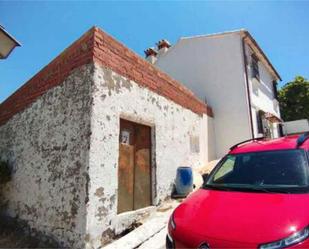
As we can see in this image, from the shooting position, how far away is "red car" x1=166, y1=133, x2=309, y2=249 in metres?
2.09

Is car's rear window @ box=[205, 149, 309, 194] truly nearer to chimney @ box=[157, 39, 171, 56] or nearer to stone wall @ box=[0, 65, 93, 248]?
stone wall @ box=[0, 65, 93, 248]

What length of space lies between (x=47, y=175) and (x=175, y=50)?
1024cm

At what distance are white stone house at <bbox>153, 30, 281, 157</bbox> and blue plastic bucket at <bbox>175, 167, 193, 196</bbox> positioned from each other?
466 centimetres

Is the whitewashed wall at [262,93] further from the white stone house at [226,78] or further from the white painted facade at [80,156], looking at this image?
the white painted facade at [80,156]

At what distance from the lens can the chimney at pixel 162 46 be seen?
14.6m

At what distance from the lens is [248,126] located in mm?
10812

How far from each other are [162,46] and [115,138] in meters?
11.2

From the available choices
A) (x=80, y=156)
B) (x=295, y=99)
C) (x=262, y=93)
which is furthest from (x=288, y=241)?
(x=295, y=99)

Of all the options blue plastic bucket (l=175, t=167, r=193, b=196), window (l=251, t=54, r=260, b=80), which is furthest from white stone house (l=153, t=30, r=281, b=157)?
blue plastic bucket (l=175, t=167, r=193, b=196)

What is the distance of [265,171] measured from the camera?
3211 millimetres

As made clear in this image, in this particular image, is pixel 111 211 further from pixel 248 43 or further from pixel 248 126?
pixel 248 43

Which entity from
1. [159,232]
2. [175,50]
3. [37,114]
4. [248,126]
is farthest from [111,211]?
[175,50]

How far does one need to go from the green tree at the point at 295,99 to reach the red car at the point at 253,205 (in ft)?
72.8

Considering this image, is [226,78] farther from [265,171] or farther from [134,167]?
[265,171]
